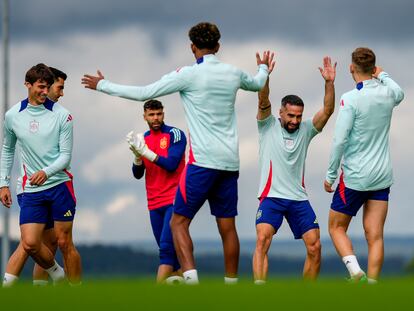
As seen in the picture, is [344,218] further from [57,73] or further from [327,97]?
[57,73]

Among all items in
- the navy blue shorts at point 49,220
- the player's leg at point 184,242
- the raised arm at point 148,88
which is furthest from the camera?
the navy blue shorts at point 49,220

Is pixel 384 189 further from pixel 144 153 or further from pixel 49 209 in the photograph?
pixel 49 209

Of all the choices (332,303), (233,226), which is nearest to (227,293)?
(332,303)

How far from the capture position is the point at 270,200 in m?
14.5

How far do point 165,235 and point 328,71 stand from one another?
10.4 ft

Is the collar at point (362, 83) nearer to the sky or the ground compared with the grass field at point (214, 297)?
nearer to the sky

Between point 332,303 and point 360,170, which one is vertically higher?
point 360,170

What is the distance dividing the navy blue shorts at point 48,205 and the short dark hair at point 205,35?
3182 millimetres

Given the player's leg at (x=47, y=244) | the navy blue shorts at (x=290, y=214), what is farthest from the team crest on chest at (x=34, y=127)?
the navy blue shorts at (x=290, y=214)

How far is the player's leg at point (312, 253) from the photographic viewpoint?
1437 cm

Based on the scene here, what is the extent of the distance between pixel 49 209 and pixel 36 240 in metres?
0.46

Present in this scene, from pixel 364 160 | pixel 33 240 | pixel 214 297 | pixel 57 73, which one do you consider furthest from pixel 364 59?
pixel 214 297

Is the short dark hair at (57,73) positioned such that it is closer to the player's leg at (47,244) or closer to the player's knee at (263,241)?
the player's leg at (47,244)

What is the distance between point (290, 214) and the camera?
1453cm
